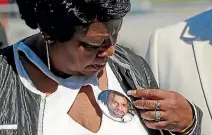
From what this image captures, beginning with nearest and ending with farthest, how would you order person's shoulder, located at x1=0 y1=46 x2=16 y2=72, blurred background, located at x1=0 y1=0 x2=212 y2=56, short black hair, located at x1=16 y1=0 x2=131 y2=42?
1. short black hair, located at x1=16 y1=0 x2=131 y2=42
2. person's shoulder, located at x1=0 y1=46 x2=16 y2=72
3. blurred background, located at x1=0 y1=0 x2=212 y2=56

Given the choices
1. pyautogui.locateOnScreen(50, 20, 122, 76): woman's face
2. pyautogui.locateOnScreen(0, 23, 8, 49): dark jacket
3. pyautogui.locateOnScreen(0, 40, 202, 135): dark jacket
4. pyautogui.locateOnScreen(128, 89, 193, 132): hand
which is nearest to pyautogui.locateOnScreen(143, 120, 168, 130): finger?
pyautogui.locateOnScreen(128, 89, 193, 132): hand

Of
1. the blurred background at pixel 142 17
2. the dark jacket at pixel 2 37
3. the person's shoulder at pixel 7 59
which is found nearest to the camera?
the person's shoulder at pixel 7 59

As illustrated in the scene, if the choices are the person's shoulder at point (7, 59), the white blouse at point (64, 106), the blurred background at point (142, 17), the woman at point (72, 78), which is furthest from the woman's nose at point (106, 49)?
the blurred background at point (142, 17)

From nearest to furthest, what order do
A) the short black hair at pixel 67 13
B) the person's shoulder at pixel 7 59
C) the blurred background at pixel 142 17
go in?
the short black hair at pixel 67 13
the person's shoulder at pixel 7 59
the blurred background at pixel 142 17

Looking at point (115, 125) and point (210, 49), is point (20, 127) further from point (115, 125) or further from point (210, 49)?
point (210, 49)

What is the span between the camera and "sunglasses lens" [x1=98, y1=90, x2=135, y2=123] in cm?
171

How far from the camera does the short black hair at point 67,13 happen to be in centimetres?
154

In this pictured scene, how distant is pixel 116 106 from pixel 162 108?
141 millimetres

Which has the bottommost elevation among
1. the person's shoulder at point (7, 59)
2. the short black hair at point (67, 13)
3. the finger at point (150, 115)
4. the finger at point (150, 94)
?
the finger at point (150, 115)

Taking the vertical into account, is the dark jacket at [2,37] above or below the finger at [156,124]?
below

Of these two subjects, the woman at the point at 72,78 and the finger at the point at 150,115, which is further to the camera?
the finger at the point at 150,115

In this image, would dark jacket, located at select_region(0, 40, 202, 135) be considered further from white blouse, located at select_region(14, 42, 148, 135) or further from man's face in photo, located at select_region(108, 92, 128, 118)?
man's face in photo, located at select_region(108, 92, 128, 118)

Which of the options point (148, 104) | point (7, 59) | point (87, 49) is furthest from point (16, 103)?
point (148, 104)

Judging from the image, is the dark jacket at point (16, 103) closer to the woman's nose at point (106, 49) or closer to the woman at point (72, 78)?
the woman at point (72, 78)
